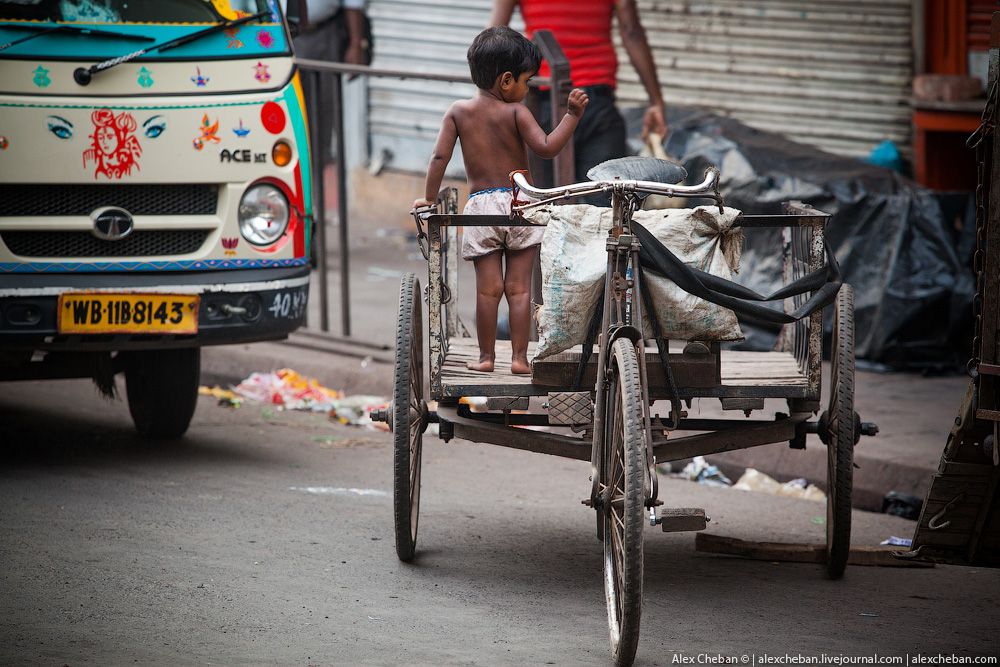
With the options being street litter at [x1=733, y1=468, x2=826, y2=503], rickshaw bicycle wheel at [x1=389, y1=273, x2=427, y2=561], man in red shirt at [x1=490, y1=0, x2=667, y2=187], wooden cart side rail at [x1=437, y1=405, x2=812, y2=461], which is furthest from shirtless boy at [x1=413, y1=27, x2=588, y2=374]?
man in red shirt at [x1=490, y1=0, x2=667, y2=187]

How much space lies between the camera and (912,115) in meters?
9.72

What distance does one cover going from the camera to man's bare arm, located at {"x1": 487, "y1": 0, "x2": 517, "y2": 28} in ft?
22.7

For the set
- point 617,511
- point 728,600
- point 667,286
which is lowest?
point 728,600

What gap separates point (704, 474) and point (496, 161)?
2.36 metres

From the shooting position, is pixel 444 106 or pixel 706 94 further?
pixel 444 106

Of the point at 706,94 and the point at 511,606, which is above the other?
the point at 706,94

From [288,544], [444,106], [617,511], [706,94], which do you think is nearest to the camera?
[617,511]

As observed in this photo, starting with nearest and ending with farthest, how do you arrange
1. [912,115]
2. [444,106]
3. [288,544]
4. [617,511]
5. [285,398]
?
[617,511] < [288,544] < [285,398] < [912,115] < [444,106]

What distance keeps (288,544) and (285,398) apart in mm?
2847

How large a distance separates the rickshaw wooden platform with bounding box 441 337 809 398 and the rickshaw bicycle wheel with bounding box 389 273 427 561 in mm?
139

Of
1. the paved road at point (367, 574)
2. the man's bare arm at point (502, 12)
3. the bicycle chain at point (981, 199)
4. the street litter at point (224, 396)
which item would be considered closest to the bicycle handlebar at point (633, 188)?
the bicycle chain at point (981, 199)

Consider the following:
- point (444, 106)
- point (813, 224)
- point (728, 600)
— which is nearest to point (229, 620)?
point (728, 600)

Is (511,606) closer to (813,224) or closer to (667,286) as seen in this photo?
(667,286)

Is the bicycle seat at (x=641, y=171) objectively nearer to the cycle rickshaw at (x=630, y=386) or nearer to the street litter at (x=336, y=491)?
the cycle rickshaw at (x=630, y=386)
